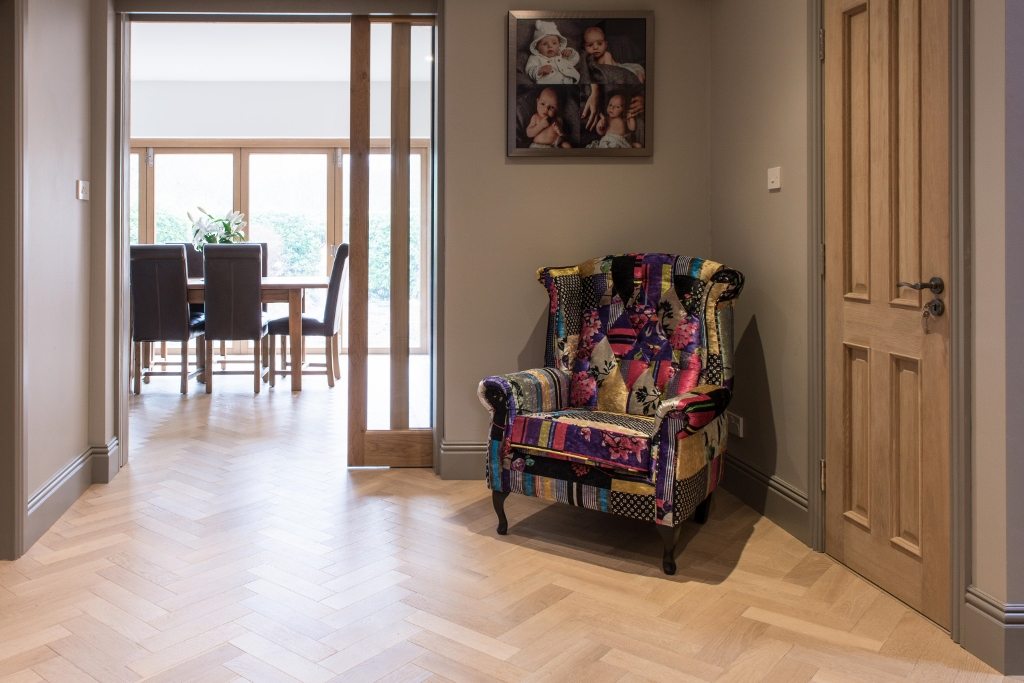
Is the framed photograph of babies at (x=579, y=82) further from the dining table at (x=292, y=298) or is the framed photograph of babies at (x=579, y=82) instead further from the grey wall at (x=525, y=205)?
the dining table at (x=292, y=298)

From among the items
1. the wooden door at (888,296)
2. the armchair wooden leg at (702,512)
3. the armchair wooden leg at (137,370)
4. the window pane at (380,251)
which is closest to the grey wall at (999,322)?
the wooden door at (888,296)

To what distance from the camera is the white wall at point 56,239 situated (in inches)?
111

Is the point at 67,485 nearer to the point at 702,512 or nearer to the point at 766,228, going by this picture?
the point at 702,512

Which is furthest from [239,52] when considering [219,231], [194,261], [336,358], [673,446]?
[673,446]

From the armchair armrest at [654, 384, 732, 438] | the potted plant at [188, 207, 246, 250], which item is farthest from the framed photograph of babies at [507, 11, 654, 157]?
the potted plant at [188, 207, 246, 250]

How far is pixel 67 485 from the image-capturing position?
127 inches

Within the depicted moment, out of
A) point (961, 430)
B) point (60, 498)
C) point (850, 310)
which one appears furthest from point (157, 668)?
point (850, 310)

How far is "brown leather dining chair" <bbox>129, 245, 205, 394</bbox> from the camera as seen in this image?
19.3ft

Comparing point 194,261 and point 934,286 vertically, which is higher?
point 194,261

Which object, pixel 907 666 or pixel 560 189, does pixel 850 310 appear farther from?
pixel 560 189

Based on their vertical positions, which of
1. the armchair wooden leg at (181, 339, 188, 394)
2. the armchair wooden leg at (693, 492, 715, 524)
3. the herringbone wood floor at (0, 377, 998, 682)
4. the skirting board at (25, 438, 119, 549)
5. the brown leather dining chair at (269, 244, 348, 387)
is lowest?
the herringbone wood floor at (0, 377, 998, 682)

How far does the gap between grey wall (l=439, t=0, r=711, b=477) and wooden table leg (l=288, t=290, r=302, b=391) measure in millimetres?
2699

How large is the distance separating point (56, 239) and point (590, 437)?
2.16 metres

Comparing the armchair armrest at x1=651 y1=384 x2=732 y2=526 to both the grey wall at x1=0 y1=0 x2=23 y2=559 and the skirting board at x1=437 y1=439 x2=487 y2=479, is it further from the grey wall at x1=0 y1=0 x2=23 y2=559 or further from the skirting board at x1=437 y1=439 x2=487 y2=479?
the grey wall at x1=0 y1=0 x2=23 y2=559
